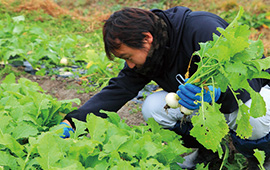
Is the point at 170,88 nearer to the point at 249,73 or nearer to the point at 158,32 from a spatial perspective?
the point at 158,32

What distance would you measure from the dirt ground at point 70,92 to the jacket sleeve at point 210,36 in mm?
1073

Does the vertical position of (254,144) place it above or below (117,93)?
below

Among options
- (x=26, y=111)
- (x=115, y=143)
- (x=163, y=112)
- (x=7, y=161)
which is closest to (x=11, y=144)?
(x=7, y=161)

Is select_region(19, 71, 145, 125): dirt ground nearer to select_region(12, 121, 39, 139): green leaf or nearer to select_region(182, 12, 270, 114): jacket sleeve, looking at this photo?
select_region(182, 12, 270, 114): jacket sleeve

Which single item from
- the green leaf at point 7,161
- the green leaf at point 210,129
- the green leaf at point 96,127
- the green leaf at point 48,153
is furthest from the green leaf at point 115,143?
the green leaf at point 7,161

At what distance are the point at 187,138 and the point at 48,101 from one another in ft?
3.79

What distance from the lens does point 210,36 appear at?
2057 millimetres

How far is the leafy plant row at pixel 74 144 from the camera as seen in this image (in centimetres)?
155

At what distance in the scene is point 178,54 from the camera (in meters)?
2.27

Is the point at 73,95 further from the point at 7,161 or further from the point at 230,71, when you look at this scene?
the point at 230,71

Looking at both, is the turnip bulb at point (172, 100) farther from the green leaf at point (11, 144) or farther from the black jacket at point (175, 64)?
the green leaf at point (11, 144)

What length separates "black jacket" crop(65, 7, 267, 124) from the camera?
6.92 ft

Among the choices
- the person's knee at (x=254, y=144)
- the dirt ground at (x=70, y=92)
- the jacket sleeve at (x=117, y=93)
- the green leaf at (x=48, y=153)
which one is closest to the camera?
the green leaf at (x=48, y=153)

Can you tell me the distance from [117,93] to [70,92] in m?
1.18
